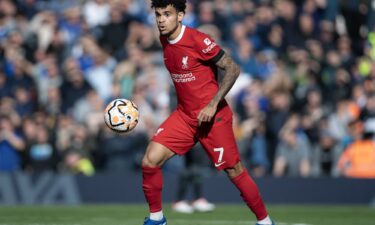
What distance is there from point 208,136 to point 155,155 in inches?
24.2

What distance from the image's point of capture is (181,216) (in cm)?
1382

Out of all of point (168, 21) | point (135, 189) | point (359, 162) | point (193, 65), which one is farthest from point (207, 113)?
point (359, 162)

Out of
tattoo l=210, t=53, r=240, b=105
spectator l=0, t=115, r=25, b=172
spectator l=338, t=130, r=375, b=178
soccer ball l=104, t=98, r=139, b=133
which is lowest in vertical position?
spectator l=338, t=130, r=375, b=178

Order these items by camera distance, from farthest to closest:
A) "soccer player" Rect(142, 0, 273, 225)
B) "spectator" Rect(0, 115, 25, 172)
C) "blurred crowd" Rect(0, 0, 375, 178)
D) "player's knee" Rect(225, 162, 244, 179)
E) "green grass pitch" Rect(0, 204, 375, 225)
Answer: "blurred crowd" Rect(0, 0, 375, 178) < "spectator" Rect(0, 115, 25, 172) < "green grass pitch" Rect(0, 204, 375, 225) < "player's knee" Rect(225, 162, 244, 179) < "soccer player" Rect(142, 0, 273, 225)

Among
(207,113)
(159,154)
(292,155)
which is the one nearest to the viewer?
(207,113)

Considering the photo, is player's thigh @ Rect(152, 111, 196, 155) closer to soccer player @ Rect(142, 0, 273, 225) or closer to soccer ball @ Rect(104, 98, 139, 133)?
soccer player @ Rect(142, 0, 273, 225)

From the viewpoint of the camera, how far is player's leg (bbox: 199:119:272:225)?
392 inches

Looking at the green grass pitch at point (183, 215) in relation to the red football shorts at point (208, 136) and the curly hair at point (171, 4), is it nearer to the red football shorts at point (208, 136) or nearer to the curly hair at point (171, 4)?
the red football shorts at point (208, 136)

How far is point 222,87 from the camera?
32.3ft

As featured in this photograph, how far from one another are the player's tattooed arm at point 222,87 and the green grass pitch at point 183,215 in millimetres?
2604

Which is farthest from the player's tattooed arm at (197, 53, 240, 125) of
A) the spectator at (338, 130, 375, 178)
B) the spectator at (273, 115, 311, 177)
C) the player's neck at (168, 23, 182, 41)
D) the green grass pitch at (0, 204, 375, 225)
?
the spectator at (338, 130, 375, 178)

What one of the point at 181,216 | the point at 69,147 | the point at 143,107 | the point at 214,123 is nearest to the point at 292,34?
the point at 143,107

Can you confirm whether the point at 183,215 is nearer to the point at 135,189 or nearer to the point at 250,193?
the point at 135,189

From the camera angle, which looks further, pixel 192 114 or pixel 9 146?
pixel 9 146
